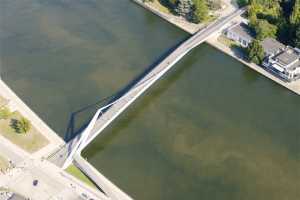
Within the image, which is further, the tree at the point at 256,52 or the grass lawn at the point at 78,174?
the tree at the point at 256,52

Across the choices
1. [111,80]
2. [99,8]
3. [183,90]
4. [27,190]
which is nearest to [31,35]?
[99,8]

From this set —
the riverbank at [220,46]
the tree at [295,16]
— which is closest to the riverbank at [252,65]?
the riverbank at [220,46]

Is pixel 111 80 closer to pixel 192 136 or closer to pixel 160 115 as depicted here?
pixel 160 115

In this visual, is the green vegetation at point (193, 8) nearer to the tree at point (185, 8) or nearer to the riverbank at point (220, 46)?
the tree at point (185, 8)

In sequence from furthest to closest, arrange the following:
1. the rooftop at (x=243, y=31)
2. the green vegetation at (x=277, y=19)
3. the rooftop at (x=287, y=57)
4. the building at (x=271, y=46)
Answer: the rooftop at (x=243, y=31)
the green vegetation at (x=277, y=19)
the building at (x=271, y=46)
the rooftop at (x=287, y=57)

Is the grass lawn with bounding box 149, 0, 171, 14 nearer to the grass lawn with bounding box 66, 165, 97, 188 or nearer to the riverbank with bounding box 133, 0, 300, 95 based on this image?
the riverbank with bounding box 133, 0, 300, 95

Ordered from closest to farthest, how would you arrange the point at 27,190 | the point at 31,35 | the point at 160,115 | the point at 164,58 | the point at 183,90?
the point at 27,190, the point at 160,115, the point at 183,90, the point at 164,58, the point at 31,35

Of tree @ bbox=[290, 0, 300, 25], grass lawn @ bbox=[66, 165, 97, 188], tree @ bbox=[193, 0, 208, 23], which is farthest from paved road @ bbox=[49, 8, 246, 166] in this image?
tree @ bbox=[290, 0, 300, 25]
